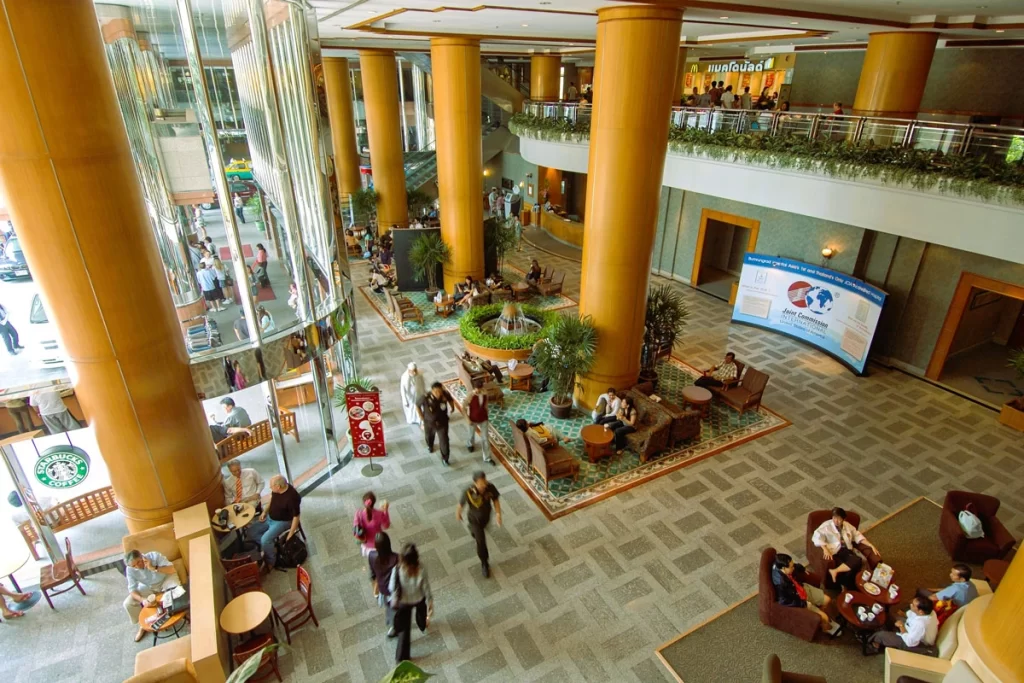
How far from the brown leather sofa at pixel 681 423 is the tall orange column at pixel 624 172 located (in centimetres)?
94

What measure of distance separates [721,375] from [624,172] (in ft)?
14.1

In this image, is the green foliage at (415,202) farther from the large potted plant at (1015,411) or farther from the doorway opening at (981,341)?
the large potted plant at (1015,411)

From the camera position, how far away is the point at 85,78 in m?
4.87

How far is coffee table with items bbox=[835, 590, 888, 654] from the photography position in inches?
232

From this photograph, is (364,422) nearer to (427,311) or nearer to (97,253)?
(97,253)

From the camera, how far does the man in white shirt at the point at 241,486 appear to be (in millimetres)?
7047

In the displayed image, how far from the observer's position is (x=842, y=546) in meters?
6.55

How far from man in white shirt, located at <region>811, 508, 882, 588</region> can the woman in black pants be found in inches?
124

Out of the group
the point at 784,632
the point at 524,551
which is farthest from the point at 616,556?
the point at 784,632

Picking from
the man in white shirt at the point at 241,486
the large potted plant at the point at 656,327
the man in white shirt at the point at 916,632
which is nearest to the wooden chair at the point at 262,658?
the man in white shirt at the point at 241,486

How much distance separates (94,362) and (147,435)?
3.06 feet

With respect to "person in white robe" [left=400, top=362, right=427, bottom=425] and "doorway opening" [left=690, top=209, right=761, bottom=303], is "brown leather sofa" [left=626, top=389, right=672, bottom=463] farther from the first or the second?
"doorway opening" [left=690, top=209, right=761, bottom=303]

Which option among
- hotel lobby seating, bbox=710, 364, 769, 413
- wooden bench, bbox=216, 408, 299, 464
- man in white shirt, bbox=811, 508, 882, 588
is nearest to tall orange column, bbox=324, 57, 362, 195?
wooden bench, bbox=216, 408, 299, 464

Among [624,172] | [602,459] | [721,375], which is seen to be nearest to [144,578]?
[602,459]
